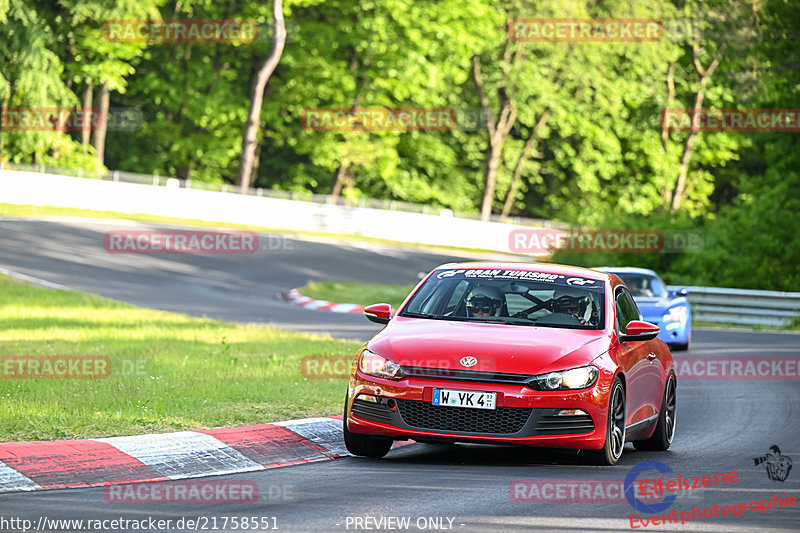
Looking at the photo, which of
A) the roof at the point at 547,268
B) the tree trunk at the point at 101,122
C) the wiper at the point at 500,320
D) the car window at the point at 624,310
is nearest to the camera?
the wiper at the point at 500,320

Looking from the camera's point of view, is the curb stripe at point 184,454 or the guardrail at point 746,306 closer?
the curb stripe at point 184,454

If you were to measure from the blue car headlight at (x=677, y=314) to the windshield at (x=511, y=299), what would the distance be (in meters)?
10.5

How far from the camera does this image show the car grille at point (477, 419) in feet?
29.4

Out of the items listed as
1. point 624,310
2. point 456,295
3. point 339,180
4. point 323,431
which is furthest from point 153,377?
point 339,180

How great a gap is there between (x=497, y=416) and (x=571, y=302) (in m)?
1.65

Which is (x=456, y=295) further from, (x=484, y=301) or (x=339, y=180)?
(x=339, y=180)

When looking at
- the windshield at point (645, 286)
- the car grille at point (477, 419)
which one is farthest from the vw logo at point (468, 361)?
the windshield at point (645, 286)

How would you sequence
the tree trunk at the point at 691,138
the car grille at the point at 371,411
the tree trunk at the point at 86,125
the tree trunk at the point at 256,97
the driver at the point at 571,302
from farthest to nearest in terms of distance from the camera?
the tree trunk at the point at 691,138 < the tree trunk at the point at 86,125 < the tree trunk at the point at 256,97 < the driver at the point at 571,302 < the car grille at the point at 371,411

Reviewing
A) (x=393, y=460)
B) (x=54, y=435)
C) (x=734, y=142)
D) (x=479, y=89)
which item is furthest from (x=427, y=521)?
(x=734, y=142)

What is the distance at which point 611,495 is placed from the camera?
26.8ft

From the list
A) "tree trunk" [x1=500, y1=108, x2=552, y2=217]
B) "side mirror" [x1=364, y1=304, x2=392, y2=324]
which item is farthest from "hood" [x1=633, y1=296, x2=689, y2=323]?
"tree trunk" [x1=500, y1=108, x2=552, y2=217]

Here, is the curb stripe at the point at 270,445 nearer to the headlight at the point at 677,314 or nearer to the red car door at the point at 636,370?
the red car door at the point at 636,370

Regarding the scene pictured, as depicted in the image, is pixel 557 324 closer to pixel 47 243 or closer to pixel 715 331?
pixel 715 331

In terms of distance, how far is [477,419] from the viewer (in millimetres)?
8984
